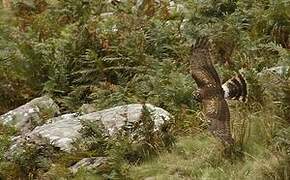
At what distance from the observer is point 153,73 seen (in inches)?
293

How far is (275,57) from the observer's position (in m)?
7.12

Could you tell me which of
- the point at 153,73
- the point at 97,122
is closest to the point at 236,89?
the point at 97,122

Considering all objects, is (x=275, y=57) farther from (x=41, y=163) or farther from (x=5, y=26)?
(x=5, y=26)

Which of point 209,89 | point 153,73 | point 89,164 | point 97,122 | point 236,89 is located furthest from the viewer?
point 153,73

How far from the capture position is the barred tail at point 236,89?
5969mm

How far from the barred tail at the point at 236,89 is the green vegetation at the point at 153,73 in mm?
87

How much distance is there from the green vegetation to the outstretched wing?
176mm

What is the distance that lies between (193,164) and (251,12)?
11.9 ft

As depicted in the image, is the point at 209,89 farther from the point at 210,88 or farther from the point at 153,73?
the point at 153,73

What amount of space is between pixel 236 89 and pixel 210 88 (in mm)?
892

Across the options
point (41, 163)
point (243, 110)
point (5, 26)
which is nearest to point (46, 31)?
point (5, 26)

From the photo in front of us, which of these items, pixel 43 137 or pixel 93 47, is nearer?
pixel 43 137

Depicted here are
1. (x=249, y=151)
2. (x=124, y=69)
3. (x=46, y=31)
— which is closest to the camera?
(x=249, y=151)

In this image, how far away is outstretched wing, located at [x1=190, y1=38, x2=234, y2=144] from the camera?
17.0 feet
